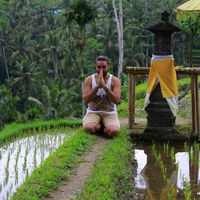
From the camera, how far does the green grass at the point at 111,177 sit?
324 cm

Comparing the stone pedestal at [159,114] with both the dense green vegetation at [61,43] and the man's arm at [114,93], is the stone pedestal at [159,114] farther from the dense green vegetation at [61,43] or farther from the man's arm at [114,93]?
the dense green vegetation at [61,43]

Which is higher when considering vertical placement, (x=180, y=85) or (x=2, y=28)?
(x=2, y=28)

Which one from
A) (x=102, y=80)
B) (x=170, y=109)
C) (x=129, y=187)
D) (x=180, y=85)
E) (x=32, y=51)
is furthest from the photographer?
(x=32, y=51)

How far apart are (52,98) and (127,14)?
28264 mm

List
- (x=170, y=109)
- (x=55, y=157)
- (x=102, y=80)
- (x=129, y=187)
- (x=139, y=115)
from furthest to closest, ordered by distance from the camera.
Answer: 1. (x=139, y=115)
2. (x=170, y=109)
3. (x=102, y=80)
4. (x=55, y=157)
5. (x=129, y=187)

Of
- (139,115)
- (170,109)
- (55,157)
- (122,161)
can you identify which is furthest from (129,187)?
(139,115)

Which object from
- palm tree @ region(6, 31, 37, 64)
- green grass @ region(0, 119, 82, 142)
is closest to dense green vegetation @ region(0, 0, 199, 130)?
palm tree @ region(6, 31, 37, 64)

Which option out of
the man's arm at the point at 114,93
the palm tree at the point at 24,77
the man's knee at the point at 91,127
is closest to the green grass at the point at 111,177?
the man's knee at the point at 91,127

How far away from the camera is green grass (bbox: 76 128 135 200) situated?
3.24 meters

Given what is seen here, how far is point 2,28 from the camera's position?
39312 mm

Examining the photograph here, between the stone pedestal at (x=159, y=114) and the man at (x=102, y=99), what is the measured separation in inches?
26.6

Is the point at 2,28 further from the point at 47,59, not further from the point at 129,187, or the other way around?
the point at 129,187

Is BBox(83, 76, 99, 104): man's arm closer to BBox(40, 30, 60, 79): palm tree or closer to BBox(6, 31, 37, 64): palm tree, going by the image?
BBox(40, 30, 60, 79): palm tree

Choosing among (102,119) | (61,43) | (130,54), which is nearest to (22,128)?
(102,119)
